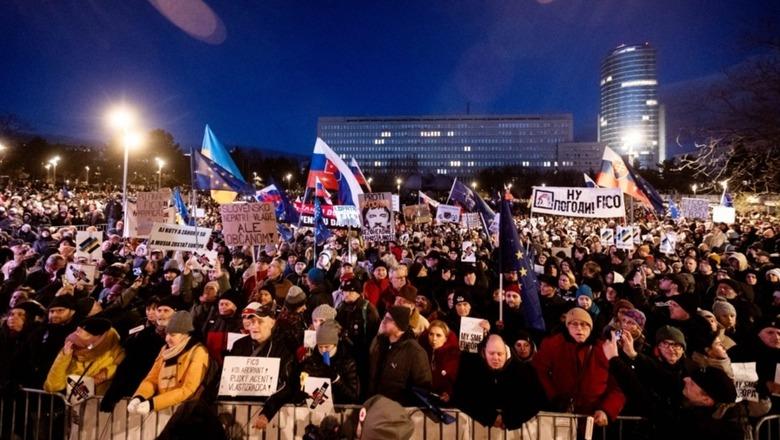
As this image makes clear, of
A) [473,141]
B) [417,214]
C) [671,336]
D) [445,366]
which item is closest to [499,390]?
[445,366]

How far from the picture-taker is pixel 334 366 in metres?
3.93

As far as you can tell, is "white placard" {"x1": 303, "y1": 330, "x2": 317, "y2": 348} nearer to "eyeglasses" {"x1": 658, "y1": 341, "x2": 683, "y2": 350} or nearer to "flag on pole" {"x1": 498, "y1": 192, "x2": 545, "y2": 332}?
"flag on pole" {"x1": 498, "y1": 192, "x2": 545, "y2": 332}

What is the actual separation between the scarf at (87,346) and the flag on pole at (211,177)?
5.46 metres

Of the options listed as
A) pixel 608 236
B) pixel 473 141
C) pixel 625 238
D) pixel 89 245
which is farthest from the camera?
pixel 473 141

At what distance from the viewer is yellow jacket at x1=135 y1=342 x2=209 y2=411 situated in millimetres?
3639

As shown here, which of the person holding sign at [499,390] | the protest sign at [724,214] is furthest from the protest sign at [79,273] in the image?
the protest sign at [724,214]

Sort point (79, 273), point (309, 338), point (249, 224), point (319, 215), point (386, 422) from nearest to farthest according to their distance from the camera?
1. point (386, 422)
2. point (309, 338)
3. point (79, 273)
4. point (249, 224)
5. point (319, 215)

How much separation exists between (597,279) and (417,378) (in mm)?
5005

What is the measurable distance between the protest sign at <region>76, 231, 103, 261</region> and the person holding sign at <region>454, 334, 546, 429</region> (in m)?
7.41

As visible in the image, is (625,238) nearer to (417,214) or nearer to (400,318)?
(417,214)

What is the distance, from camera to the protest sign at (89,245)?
827 centimetres

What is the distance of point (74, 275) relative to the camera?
24.5ft

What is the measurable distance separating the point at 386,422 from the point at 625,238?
33.0 ft

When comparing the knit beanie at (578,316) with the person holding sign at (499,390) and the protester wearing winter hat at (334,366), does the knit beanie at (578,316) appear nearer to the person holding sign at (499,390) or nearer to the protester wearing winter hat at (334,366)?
the person holding sign at (499,390)
